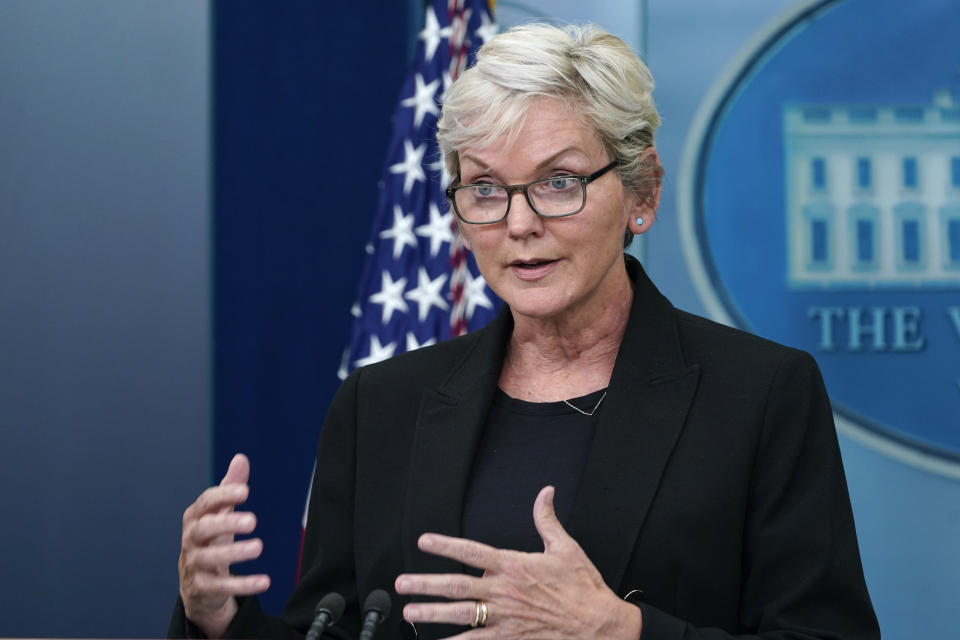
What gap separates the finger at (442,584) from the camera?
1242 mm

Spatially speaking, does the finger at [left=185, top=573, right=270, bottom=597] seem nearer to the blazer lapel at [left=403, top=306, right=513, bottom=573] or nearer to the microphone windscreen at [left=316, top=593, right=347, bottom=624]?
the microphone windscreen at [left=316, top=593, right=347, bottom=624]

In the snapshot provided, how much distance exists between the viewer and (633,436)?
1580mm

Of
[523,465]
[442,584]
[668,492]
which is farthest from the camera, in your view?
[523,465]

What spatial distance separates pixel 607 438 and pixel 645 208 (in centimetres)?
42

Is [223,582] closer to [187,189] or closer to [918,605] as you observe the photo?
[187,189]

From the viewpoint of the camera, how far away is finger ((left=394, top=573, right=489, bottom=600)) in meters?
1.24

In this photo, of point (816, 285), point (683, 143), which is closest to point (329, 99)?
point (683, 143)

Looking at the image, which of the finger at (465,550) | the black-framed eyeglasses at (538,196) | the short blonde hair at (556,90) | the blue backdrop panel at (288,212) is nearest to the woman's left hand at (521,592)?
the finger at (465,550)

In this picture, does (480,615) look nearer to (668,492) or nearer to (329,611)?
(329,611)

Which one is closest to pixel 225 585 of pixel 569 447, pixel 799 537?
pixel 569 447

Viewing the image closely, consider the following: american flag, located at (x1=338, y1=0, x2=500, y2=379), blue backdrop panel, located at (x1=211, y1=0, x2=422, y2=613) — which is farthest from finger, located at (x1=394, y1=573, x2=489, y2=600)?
blue backdrop panel, located at (x1=211, y1=0, x2=422, y2=613)

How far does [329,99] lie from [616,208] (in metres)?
2.02

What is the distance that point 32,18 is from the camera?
2.97 m

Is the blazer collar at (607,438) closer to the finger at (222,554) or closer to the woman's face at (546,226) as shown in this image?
the woman's face at (546,226)
